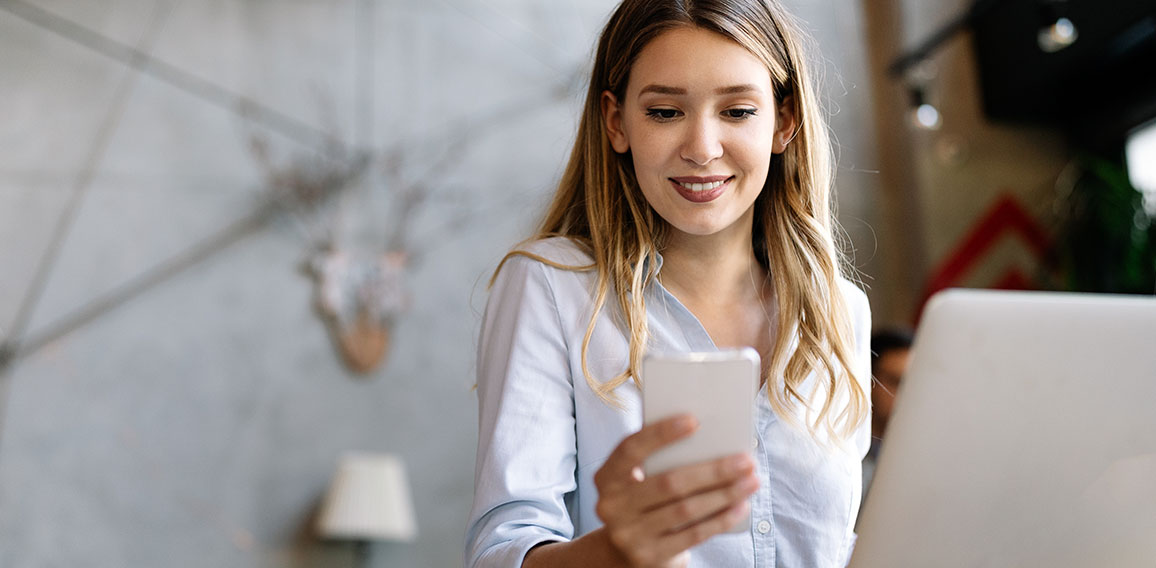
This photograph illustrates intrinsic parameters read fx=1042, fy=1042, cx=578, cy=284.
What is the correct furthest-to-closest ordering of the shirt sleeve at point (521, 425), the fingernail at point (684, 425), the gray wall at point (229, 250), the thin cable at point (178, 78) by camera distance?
the thin cable at point (178, 78), the gray wall at point (229, 250), the shirt sleeve at point (521, 425), the fingernail at point (684, 425)

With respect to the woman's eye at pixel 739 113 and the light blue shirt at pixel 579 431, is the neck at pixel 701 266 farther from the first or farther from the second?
the woman's eye at pixel 739 113

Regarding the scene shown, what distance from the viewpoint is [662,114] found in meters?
1.10

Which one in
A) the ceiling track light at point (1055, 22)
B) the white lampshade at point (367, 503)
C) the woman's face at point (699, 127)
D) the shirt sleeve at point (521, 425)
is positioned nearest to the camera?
the shirt sleeve at point (521, 425)

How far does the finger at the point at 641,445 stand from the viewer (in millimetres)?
705

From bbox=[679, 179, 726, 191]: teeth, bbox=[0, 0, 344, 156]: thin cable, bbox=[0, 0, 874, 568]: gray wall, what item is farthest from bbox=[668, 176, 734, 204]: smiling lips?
bbox=[0, 0, 344, 156]: thin cable

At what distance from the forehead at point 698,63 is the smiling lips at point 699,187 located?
3.6 inches

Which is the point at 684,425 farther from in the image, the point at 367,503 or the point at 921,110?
the point at 921,110

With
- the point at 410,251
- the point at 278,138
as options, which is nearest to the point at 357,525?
the point at 410,251

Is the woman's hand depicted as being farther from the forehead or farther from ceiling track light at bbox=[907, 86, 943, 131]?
ceiling track light at bbox=[907, 86, 943, 131]

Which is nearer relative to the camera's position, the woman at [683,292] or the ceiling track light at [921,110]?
the woman at [683,292]

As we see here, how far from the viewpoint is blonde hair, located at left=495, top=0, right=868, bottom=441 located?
1122 mm

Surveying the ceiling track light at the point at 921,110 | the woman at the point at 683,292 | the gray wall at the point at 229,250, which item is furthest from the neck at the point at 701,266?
the ceiling track light at the point at 921,110

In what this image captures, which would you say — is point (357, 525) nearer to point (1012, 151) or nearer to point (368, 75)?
point (368, 75)

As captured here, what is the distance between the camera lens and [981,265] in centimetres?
420
